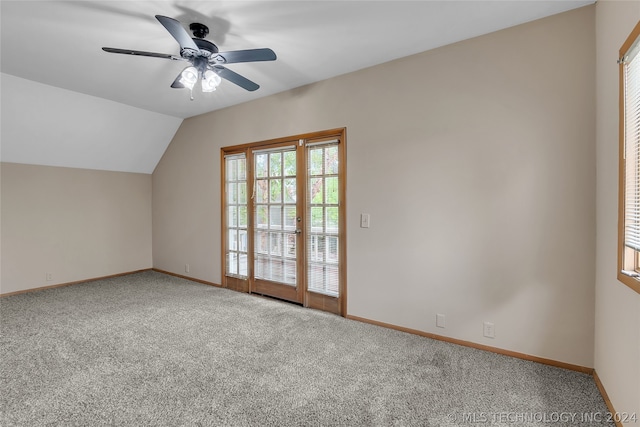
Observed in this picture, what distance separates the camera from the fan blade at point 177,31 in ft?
5.65

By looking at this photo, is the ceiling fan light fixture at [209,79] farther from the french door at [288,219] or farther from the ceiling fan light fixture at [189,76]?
the french door at [288,219]

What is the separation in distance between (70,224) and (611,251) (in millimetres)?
6295

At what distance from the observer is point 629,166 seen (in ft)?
5.26

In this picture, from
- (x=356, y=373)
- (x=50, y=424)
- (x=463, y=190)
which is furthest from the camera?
(x=463, y=190)

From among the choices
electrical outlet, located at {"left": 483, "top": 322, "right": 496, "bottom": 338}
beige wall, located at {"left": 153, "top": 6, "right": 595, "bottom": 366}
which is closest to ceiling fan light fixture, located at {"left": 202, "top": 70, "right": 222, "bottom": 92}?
beige wall, located at {"left": 153, "top": 6, "right": 595, "bottom": 366}

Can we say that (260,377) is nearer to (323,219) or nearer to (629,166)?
(323,219)

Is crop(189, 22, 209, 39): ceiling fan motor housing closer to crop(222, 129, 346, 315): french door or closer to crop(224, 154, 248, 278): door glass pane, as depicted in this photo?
Answer: crop(222, 129, 346, 315): french door

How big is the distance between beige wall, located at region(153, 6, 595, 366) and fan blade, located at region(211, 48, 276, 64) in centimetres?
126

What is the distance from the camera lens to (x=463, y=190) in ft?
8.45

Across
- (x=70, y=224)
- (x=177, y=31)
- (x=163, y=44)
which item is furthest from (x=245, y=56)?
(x=70, y=224)

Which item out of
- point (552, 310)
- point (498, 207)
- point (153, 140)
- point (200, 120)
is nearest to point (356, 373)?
point (552, 310)

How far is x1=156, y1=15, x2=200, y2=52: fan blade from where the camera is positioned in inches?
67.7

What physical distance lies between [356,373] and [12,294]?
4.85 metres

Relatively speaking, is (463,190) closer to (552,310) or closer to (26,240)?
(552,310)
